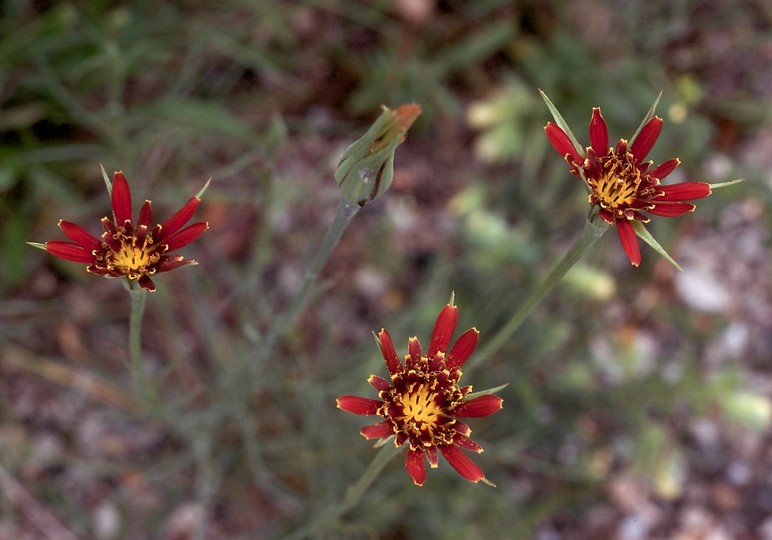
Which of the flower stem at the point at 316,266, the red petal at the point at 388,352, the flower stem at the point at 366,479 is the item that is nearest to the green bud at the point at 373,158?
the flower stem at the point at 316,266

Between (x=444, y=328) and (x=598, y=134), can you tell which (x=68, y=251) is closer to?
(x=444, y=328)

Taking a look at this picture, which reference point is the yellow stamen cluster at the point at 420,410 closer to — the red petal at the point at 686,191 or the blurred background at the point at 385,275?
the red petal at the point at 686,191

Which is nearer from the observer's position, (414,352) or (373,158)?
(373,158)

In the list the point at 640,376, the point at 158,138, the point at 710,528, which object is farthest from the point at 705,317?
the point at 158,138

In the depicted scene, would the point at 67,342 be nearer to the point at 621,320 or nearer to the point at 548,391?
the point at 548,391

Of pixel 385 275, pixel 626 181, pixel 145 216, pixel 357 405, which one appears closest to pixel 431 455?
pixel 357 405
